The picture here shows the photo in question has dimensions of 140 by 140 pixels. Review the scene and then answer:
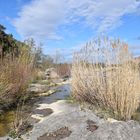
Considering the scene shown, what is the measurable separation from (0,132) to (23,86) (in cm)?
358

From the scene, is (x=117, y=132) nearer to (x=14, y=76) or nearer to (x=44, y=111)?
(x=44, y=111)

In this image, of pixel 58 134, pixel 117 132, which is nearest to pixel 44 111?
pixel 58 134

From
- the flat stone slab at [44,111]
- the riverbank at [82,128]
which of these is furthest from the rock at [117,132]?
the flat stone slab at [44,111]

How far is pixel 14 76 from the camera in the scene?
9.09 m

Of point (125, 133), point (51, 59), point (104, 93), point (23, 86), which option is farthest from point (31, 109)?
point (51, 59)

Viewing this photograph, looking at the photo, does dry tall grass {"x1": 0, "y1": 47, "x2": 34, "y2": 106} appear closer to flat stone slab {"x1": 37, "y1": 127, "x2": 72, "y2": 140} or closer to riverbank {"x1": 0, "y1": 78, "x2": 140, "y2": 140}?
riverbank {"x1": 0, "y1": 78, "x2": 140, "y2": 140}

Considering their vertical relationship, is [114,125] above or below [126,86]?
below

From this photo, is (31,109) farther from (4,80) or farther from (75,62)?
(75,62)

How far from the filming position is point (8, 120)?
6969mm

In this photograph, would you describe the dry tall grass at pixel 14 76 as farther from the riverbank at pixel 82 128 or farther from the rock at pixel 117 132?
the rock at pixel 117 132

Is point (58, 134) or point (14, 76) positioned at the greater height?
point (14, 76)

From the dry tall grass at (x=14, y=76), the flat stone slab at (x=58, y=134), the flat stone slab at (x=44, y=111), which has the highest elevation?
the dry tall grass at (x=14, y=76)

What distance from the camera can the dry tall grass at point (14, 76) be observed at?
26.7ft

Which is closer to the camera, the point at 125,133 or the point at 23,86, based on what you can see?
the point at 125,133
